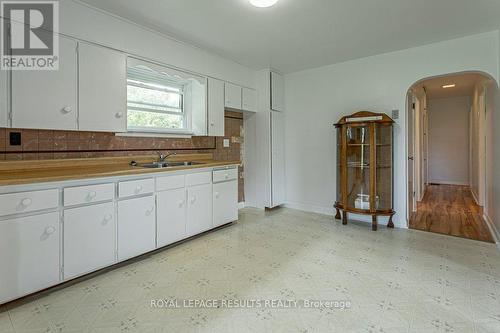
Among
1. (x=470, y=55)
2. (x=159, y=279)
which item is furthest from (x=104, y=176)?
(x=470, y=55)

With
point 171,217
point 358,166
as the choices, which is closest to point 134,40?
point 171,217

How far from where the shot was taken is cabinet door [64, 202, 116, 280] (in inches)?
83.6

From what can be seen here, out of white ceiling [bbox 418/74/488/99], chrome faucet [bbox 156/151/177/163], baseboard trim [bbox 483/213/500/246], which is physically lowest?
baseboard trim [bbox 483/213/500/246]

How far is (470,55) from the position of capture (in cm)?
→ 321

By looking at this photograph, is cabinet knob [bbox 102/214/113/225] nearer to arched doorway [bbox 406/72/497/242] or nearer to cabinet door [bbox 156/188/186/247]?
cabinet door [bbox 156/188/186/247]

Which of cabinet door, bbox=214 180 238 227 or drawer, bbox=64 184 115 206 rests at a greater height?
drawer, bbox=64 184 115 206

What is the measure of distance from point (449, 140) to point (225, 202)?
7.60 m

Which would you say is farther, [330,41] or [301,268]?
[330,41]

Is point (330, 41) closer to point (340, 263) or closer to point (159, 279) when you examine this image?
point (340, 263)

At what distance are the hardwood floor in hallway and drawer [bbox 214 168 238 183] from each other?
8.69ft

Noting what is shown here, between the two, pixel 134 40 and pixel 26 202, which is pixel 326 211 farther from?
pixel 26 202

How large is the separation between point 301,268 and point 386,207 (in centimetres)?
194

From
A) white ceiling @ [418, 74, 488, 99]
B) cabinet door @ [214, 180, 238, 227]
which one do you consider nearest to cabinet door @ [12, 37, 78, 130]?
cabinet door @ [214, 180, 238, 227]

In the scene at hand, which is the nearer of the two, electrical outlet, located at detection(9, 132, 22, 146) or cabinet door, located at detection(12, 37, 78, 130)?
cabinet door, located at detection(12, 37, 78, 130)
